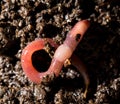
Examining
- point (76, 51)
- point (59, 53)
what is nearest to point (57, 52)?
point (59, 53)

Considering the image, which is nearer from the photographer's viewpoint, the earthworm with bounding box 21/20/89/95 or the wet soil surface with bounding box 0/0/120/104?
the earthworm with bounding box 21/20/89/95

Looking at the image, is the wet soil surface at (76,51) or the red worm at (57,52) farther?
the wet soil surface at (76,51)

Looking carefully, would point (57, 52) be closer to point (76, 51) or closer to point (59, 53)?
point (59, 53)

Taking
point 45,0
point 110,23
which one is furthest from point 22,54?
point 110,23

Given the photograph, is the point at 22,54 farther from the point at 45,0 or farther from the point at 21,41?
the point at 45,0
